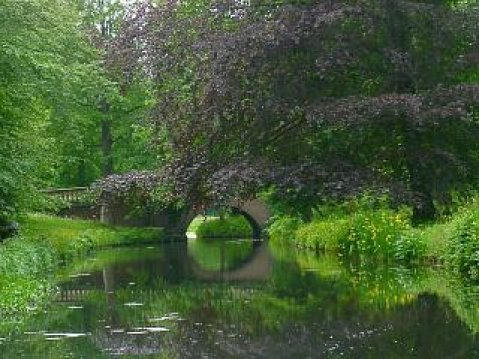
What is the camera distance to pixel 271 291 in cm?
1688

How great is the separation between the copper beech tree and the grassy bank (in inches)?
36.6

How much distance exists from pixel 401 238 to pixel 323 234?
30.4ft

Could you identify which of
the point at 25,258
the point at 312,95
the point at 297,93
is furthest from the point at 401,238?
the point at 25,258

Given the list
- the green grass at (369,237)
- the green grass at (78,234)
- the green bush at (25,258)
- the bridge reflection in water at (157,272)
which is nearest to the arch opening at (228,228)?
the green grass at (78,234)

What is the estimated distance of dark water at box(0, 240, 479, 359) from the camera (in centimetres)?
1011

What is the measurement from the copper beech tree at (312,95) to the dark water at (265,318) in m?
2.63

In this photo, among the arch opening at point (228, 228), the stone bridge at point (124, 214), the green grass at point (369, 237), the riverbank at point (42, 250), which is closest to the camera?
the riverbank at point (42, 250)

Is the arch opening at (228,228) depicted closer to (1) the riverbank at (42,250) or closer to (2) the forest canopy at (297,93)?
(1) the riverbank at (42,250)

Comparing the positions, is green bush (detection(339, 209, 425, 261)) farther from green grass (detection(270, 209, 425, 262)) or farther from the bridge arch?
the bridge arch

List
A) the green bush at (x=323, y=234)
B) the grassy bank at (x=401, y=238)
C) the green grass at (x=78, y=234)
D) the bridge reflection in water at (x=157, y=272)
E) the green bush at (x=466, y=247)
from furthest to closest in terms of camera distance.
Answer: the green grass at (x=78, y=234) → the green bush at (x=323, y=234) → the bridge reflection in water at (x=157, y=272) → the grassy bank at (x=401, y=238) → the green bush at (x=466, y=247)

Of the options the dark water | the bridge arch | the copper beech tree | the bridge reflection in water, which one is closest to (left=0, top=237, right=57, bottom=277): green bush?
the bridge reflection in water

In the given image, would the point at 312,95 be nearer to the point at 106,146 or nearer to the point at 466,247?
the point at 466,247

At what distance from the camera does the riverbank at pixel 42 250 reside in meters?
15.4

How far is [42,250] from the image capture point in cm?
2594
